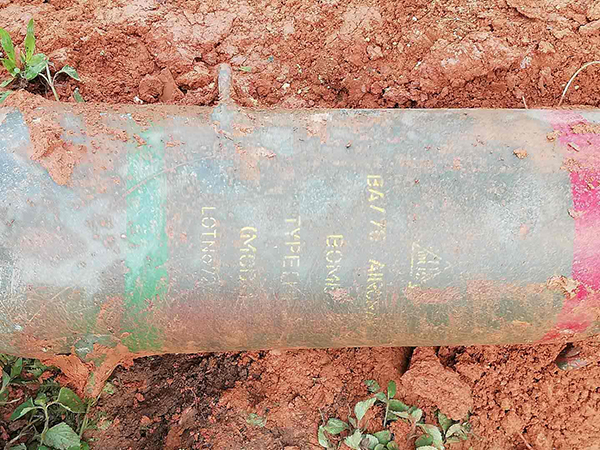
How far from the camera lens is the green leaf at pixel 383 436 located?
200 centimetres

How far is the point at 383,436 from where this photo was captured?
200 centimetres

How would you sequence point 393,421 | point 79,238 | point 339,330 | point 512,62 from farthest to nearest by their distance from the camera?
point 512,62, point 393,421, point 339,330, point 79,238

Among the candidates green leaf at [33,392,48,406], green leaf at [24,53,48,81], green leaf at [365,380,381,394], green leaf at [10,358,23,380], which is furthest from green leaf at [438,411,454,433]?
green leaf at [24,53,48,81]

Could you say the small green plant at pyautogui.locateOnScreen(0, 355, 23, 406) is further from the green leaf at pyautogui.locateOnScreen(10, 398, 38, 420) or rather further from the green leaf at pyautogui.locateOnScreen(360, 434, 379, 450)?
the green leaf at pyautogui.locateOnScreen(360, 434, 379, 450)

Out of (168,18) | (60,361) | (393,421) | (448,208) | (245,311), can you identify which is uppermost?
(168,18)

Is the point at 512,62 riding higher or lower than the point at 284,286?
higher

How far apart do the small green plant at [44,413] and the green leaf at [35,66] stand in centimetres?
111

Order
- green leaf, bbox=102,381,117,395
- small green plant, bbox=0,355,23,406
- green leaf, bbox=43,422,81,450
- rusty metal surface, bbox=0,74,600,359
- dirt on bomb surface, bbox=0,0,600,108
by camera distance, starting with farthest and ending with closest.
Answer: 1. dirt on bomb surface, bbox=0,0,600,108
2. green leaf, bbox=102,381,117,395
3. small green plant, bbox=0,355,23,406
4. green leaf, bbox=43,422,81,450
5. rusty metal surface, bbox=0,74,600,359

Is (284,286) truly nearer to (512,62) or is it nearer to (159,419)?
(159,419)

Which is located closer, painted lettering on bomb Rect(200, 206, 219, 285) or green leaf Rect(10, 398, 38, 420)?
painted lettering on bomb Rect(200, 206, 219, 285)

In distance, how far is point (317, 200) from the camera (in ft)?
4.74

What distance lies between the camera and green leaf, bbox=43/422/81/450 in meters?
1.92

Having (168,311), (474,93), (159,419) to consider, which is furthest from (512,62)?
(159,419)

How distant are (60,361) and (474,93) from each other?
6.23 ft
